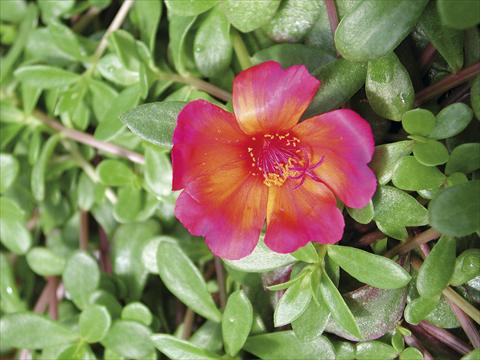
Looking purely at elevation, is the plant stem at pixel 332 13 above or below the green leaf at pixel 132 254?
above

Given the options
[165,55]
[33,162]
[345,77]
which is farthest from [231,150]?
[33,162]

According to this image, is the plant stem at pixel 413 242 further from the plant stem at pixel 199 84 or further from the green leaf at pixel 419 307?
the plant stem at pixel 199 84

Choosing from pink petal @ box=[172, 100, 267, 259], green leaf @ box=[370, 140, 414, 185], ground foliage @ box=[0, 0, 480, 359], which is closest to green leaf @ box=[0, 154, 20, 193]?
ground foliage @ box=[0, 0, 480, 359]

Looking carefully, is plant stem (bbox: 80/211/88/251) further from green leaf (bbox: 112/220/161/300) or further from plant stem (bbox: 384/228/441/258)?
plant stem (bbox: 384/228/441/258)

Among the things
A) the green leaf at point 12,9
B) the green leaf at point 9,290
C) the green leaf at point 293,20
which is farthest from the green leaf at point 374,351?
the green leaf at point 12,9

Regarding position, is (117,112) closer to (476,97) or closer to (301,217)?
(301,217)

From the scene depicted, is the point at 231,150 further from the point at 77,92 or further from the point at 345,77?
the point at 77,92
